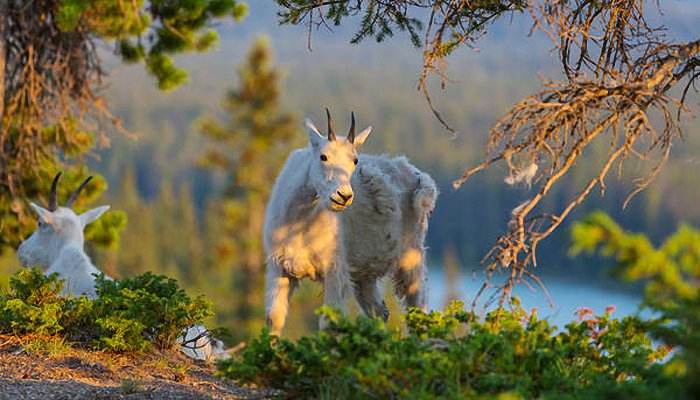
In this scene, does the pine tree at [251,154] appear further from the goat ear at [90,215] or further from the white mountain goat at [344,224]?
→ the white mountain goat at [344,224]

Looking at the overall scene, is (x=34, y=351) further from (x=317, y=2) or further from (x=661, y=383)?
(x=661, y=383)

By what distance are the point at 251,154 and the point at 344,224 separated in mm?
33193

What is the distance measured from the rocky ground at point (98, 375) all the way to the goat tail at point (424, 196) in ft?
7.93

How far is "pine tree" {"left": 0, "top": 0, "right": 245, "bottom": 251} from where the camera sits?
41.6 ft

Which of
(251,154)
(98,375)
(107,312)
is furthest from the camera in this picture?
(251,154)

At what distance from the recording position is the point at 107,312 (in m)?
6.95

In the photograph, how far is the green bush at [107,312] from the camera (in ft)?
22.3

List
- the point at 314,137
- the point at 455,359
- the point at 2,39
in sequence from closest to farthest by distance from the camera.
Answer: the point at 455,359
the point at 314,137
the point at 2,39

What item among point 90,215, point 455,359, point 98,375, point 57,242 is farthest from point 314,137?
point 90,215

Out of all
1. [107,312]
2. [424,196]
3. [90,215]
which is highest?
[90,215]

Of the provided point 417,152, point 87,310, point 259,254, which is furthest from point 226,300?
point 417,152

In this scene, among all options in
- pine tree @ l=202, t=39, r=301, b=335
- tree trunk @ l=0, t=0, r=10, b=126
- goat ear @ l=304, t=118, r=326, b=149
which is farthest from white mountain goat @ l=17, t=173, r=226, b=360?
pine tree @ l=202, t=39, r=301, b=335

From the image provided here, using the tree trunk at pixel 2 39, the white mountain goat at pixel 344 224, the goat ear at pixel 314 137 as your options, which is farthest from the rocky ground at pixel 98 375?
the tree trunk at pixel 2 39

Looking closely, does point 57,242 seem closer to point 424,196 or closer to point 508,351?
point 424,196
